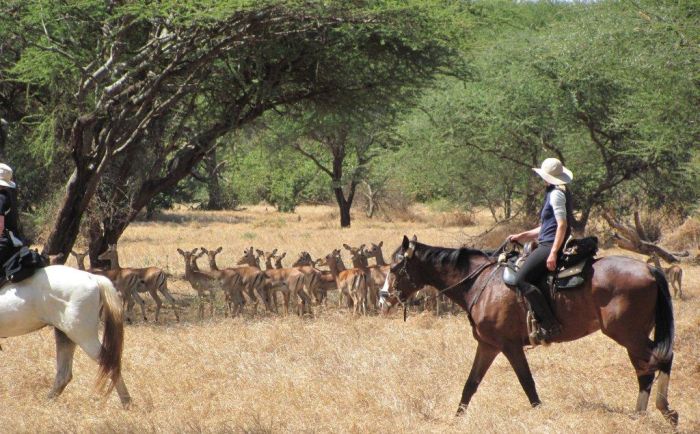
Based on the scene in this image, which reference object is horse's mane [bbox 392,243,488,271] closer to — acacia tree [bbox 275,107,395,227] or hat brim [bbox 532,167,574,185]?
hat brim [bbox 532,167,574,185]

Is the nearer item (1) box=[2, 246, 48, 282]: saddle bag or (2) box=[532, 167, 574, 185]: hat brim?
(2) box=[532, 167, 574, 185]: hat brim

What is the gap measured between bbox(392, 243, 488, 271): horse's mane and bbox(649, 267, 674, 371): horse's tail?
181cm

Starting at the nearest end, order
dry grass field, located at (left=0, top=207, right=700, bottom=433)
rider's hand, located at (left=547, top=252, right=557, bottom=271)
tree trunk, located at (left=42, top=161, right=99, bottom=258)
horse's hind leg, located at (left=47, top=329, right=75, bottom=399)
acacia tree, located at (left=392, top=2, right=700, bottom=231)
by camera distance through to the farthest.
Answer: dry grass field, located at (left=0, top=207, right=700, bottom=433)
rider's hand, located at (left=547, top=252, right=557, bottom=271)
horse's hind leg, located at (left=47, top=329, right=75, bottom=399)
tree trunk, located at (left=42, top=161, right=99, bottom=258)
acacia tree, located at (left=392, top=2, right=700, bottom=231)

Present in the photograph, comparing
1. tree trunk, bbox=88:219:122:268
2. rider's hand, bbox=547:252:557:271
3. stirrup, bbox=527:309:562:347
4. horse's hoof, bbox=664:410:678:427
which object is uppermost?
rider's hand, bbox=547:252:557:271

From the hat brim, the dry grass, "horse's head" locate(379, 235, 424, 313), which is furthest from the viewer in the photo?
the dry grass

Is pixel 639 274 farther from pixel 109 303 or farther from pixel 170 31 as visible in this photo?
pixel 170 31

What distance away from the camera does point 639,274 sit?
8.07 meters

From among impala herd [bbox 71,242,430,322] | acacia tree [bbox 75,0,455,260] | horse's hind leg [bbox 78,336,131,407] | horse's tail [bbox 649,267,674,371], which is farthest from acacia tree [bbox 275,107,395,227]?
horse's tail [bbox 649,267,674,371]

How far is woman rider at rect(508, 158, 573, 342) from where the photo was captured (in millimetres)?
8328

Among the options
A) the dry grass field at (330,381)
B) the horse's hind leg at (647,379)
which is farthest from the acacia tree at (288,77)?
the horse's hind leg at (647,379)

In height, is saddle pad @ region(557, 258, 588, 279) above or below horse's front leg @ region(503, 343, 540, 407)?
above

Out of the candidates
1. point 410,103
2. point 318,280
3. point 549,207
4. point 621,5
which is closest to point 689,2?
point 621,5

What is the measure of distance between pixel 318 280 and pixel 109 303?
7.43m

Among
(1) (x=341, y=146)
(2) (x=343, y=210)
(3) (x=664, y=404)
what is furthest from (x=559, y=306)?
(1) (x=341, y=146)
